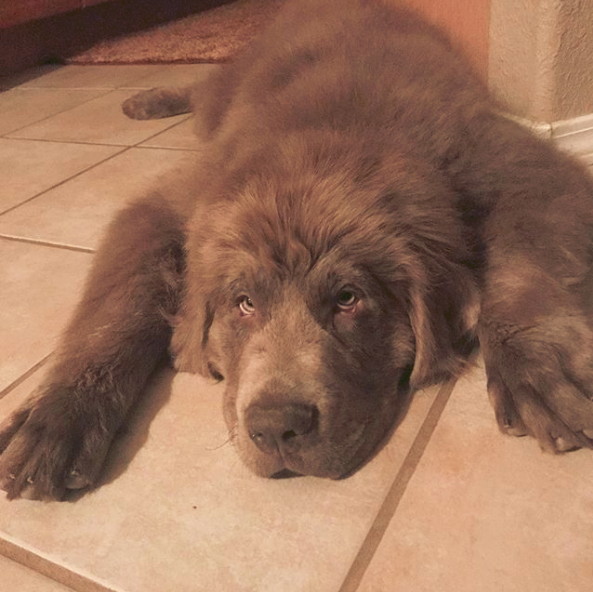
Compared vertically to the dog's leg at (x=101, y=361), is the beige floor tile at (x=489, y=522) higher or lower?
lower

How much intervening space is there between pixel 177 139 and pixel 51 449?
181cm

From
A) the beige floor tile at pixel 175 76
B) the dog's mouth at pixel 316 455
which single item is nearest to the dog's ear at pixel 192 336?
the dog's mouth at pixel 316 455

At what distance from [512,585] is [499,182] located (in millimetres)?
809

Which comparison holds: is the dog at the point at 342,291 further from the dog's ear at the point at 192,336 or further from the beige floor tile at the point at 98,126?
the beige floor tile at the point at 98,126

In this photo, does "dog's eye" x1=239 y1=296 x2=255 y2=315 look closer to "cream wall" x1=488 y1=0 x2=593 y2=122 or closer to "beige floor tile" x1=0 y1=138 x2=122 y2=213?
"cream wall" x1=488 y1=0 x2=593 y2=122

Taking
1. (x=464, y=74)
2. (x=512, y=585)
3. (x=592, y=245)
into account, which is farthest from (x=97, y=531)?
(x=464, y=74)

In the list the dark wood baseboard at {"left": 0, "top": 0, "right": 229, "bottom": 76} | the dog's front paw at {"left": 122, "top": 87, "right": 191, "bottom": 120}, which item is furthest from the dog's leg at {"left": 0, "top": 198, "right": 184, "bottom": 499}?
the dark wood baseboard at {"left": 0, "top": 0, "right": 229, "bottom": 76}

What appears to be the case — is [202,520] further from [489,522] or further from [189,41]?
[189,41]

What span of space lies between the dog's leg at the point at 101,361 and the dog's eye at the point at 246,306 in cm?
24

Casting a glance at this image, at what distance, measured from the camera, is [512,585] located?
892mm

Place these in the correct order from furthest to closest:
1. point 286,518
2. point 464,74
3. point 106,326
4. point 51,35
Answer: point 51,35
point 464,74
point 106,326
point 286,518

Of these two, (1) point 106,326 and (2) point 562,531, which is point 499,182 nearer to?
(2) point 562,531

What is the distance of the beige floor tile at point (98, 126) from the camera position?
2.89 m

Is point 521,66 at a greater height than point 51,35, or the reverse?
point 521,66
